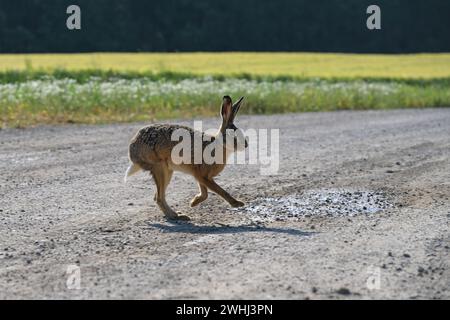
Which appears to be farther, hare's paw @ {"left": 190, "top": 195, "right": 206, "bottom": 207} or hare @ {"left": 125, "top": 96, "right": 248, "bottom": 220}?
hare's paw @ {"left": 190, "top": 195, "right": 206, "bottom": 207}

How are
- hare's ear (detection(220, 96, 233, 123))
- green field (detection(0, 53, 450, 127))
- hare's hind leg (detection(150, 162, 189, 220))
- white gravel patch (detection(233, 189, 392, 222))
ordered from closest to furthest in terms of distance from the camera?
hare's ear (detection(220, 96, 233, 123)) → hare's hind leg (detection(150, 162, 189, 220)) → white gravel patch (detection(233, 189, 392, 222)) → green field (detection(0, 53, 450, 127))

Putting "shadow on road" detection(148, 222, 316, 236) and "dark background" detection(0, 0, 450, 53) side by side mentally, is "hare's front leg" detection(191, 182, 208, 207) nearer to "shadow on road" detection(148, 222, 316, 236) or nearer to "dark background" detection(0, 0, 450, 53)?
"shadow on road" detection(148, 222, 316, 236)

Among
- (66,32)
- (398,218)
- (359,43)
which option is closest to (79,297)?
(398,218)

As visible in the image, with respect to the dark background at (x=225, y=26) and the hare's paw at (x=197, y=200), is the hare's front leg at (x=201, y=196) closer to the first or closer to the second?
the hare's paw at (x=197, y=200)

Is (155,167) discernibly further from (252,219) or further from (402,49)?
(402,49)

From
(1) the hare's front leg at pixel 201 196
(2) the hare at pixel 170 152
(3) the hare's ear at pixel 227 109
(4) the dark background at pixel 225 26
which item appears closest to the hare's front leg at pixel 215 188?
(2) the hare at pixel 170 152

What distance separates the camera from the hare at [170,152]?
A: 29.1 feet

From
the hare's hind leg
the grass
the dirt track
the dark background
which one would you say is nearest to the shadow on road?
the dirt track

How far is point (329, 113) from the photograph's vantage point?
2348 centimetres

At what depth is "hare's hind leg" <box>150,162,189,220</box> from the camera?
29.3 ft

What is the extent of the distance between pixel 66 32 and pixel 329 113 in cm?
3610

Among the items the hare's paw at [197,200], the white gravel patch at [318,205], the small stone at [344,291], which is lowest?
the white gravel patch at [318,205]

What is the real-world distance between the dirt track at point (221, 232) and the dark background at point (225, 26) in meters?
41.9

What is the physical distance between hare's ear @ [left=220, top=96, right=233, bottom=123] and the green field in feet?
32.1
